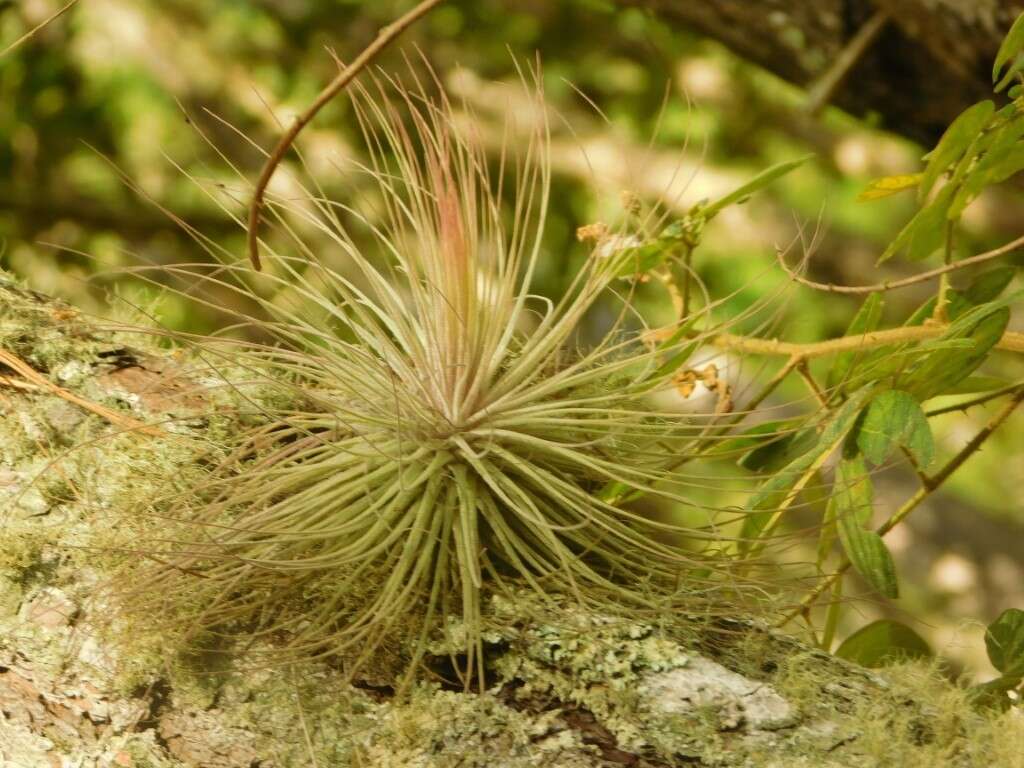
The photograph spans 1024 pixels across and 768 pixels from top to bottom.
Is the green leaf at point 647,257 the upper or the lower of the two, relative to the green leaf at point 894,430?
upper

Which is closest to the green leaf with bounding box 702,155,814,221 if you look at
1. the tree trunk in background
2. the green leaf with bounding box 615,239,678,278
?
the green leaf with bounding box 615,239,678,278

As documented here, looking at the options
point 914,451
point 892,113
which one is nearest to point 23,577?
point 914,451

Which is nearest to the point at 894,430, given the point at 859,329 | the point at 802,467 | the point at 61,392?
the point at 802,467

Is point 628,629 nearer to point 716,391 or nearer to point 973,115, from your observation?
point 716,391

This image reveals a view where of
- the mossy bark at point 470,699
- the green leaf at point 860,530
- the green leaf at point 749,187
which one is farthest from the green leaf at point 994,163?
the mossy bark at point 470,699

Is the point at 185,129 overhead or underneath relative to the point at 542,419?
overhead

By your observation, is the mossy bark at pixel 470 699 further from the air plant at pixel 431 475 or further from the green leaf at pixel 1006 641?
the green leaf at pixel 1006 641

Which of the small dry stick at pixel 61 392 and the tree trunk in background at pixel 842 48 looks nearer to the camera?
the small dry stick at pixel 61 392
